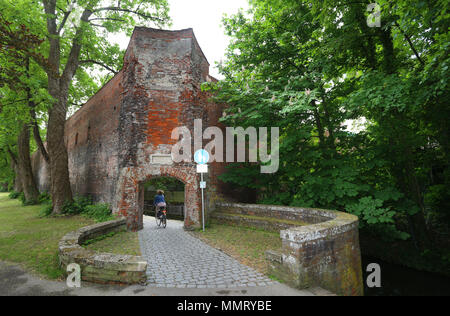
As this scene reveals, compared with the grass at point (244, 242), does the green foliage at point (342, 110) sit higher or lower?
higher

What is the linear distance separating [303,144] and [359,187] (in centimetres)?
241

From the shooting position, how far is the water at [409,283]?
695 centimetres

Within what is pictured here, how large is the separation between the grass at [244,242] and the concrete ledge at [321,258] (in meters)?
0.67

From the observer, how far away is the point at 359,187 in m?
7.05

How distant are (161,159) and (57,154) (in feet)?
22.7

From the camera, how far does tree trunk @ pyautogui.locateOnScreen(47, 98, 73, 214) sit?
465 inches

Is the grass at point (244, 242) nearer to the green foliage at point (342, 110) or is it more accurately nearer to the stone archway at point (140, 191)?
the stone archway at point (140, 191)

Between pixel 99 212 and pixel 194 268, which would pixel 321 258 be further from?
pixel 99 212

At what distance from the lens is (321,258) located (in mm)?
4398

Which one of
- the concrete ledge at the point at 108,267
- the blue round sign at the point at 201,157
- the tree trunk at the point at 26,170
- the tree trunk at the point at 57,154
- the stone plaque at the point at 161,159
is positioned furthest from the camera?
the tree trunk at the point at 26,170

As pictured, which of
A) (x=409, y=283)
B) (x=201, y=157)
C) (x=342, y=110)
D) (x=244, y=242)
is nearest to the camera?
(x=244, y=242)

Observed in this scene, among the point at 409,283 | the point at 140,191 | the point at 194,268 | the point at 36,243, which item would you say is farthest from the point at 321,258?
the point at 36,243

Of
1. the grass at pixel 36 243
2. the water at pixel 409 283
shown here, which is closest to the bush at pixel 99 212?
the grass at pixel 36 243
